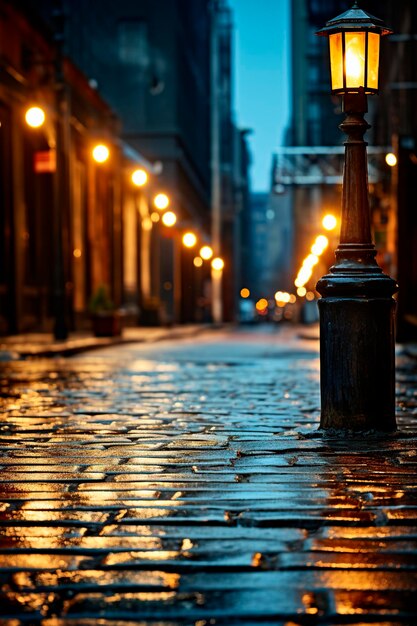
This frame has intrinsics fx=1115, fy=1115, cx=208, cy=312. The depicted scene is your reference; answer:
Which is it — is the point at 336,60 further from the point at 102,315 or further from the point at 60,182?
the point at 102,315

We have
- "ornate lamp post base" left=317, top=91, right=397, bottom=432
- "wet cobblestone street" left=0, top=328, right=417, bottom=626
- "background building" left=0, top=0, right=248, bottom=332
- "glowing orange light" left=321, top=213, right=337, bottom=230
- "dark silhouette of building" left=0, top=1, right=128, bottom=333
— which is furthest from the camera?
"glowing orange light" left=321, top=213, right=337, bottom=230

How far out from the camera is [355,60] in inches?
323

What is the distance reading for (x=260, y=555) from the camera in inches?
163

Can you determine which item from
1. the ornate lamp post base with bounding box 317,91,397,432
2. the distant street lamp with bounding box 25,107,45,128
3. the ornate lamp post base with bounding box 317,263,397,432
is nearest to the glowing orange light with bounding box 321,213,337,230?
the distant street lamp with bounding box 25,107,45,128

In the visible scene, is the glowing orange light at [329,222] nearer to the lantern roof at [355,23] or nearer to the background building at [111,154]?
the background building at [111,154]

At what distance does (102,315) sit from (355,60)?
21765 millimetres

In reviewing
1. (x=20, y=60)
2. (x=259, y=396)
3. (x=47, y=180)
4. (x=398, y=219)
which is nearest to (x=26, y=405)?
(x=259, y=396)

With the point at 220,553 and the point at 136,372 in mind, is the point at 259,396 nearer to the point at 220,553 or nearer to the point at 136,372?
the point at 136,372

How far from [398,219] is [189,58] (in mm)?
48567

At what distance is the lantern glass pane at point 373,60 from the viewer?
821 centimetres

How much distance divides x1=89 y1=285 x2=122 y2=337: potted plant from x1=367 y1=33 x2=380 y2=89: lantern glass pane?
2166 centimetres

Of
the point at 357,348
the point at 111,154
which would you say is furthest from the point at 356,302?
the point at 111,154

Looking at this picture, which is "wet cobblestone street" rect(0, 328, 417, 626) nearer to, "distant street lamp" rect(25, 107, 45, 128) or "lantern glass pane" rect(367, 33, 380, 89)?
"lantern glass pane" rect(367, 33, 380, 89)

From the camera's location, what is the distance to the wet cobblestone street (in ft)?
11.5
